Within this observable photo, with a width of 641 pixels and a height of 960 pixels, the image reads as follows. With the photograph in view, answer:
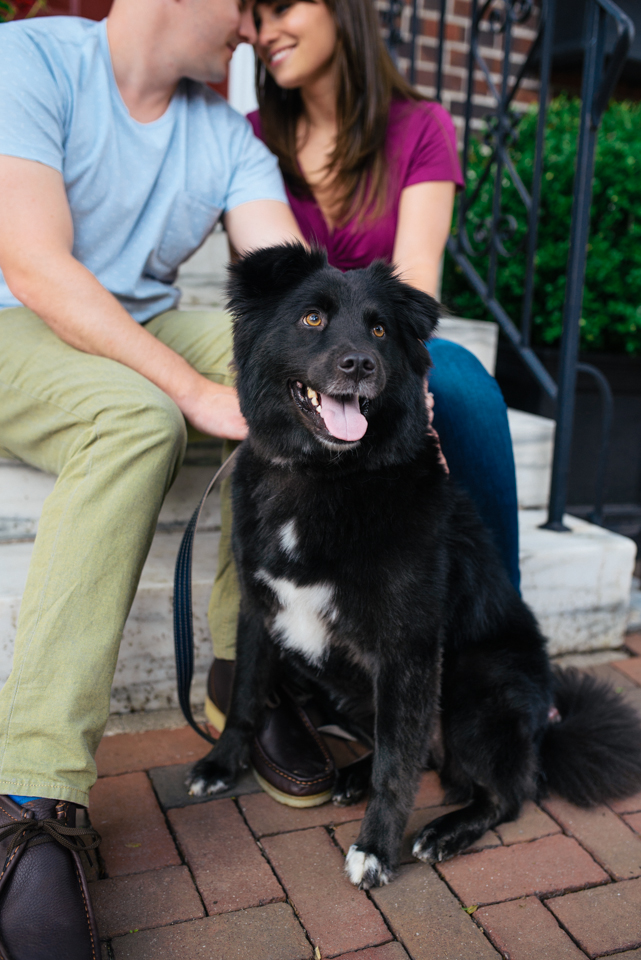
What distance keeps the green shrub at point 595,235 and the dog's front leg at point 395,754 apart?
7.13 feet

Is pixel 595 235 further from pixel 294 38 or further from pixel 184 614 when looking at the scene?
pixel 184 614

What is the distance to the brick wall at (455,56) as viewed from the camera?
3.92 metres

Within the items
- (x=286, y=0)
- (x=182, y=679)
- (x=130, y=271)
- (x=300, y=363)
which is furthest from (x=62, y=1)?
(x=182, y=679)

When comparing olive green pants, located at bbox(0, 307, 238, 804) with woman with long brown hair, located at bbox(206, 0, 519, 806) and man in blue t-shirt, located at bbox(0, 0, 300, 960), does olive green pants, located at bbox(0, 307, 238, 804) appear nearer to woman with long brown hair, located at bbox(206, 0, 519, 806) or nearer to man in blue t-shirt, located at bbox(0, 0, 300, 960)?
man in blue t-shirt, located at bbox(0, 0, 300, 960)

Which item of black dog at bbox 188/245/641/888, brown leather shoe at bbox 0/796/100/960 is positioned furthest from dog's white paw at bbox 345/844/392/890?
brown leather shoe at bbox 0/796/100/960

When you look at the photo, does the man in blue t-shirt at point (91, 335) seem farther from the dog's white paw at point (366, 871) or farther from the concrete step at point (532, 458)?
the concrete step at point (532, 458)

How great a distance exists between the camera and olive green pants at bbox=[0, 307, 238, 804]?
1.38 m

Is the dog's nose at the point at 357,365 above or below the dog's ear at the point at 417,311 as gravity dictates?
below

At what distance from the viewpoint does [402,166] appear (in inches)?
88.6

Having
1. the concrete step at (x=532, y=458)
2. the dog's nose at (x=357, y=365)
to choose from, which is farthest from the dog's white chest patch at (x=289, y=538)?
the concrete step at (x=532, y=458)

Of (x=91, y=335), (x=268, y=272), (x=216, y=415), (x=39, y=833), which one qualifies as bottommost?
(x=39, y=833)

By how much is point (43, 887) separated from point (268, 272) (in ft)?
3.91

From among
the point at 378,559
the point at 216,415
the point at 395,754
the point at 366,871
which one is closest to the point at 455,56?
the point at 216,415

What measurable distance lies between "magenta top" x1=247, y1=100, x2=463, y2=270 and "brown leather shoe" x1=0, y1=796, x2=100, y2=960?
1635 mm
